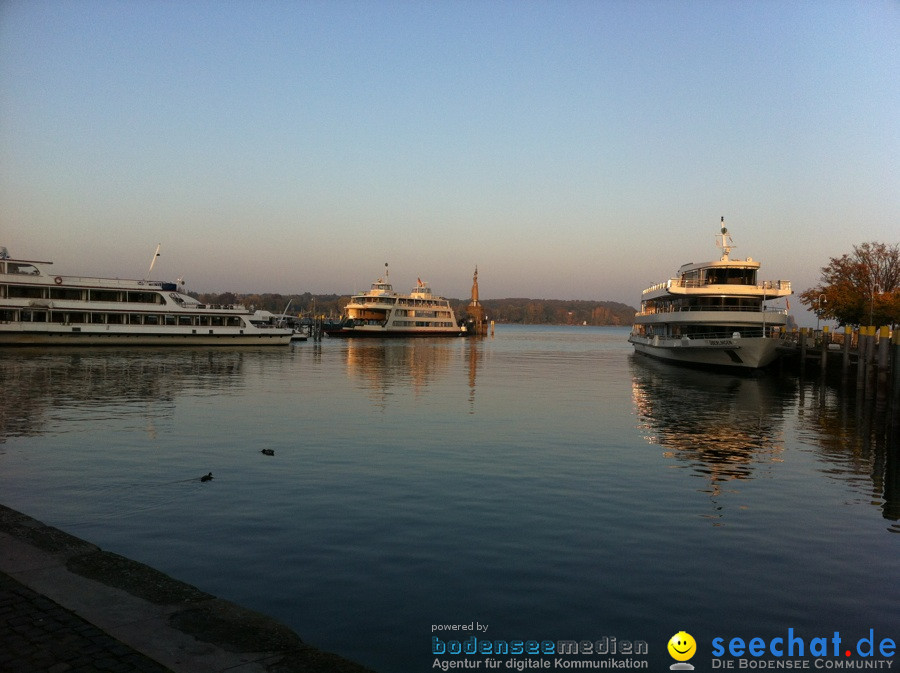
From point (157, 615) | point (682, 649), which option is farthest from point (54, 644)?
point (682, 649)

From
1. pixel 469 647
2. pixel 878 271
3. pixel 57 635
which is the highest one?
pixel 878 271

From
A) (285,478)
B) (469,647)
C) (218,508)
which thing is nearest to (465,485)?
(285,478)

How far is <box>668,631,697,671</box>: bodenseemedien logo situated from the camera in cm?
790

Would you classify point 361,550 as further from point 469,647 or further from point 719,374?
point 719,374

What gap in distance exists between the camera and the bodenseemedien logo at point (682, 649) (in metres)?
7.90

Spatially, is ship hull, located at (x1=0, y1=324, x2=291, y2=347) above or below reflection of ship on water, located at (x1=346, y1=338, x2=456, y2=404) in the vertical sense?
above

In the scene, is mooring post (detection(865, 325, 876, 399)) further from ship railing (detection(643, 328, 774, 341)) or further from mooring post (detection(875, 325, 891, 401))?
ship railing (detection(643, 328, 774, 341))

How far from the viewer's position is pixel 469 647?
321 inches

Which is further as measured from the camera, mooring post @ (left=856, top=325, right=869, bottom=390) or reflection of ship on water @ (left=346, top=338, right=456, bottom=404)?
reflection of ship on water @ (left=346, top=338, right=456, bottom=404)

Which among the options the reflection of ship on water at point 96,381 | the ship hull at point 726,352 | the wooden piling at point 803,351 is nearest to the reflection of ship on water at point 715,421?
the ship hull at point 726,352

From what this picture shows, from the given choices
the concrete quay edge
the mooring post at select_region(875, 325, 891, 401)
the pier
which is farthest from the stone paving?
the mooring post at select_region(875, 325, 891, 401)

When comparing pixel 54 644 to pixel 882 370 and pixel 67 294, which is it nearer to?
pixel 882 370

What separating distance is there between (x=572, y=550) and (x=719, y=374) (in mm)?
45862

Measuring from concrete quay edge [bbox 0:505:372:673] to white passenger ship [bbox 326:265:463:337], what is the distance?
365ft
